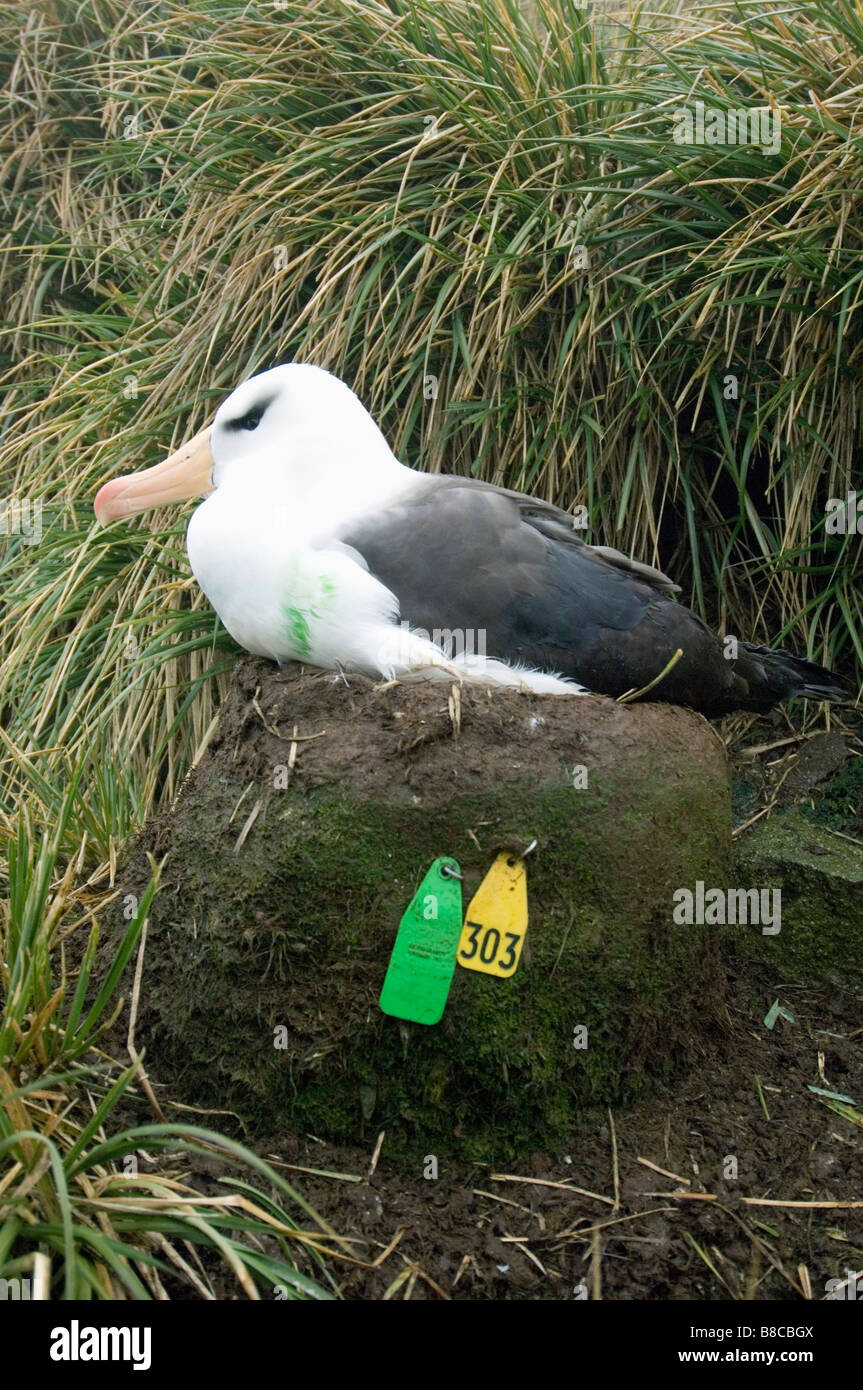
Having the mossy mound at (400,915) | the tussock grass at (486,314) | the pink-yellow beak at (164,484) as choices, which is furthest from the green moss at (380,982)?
the pink-yellow beak at (164,484)

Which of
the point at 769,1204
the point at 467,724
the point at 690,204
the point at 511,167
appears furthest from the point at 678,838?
A: the point at 511,167

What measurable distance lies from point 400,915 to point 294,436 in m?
1.43

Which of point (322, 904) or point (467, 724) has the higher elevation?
point (467, 724)

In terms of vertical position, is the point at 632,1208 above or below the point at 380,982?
below

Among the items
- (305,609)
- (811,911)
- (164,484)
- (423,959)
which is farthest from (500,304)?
(423,959)

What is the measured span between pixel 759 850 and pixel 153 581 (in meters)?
2.33

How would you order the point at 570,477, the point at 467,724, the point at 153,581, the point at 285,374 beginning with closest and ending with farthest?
1. the point at 467,724
2. the point at 285,374
3. the point at 570,477
4. the point at 153,581

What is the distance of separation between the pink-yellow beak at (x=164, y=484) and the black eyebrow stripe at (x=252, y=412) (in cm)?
11

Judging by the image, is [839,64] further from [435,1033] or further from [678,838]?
[435,1033]

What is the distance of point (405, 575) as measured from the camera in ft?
10.1

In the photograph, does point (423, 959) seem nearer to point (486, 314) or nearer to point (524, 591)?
point (524, 591)

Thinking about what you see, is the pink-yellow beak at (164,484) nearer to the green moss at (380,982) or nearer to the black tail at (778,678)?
the green moss at (380,982)

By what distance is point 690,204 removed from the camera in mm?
3912

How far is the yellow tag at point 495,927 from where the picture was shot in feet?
8.93
